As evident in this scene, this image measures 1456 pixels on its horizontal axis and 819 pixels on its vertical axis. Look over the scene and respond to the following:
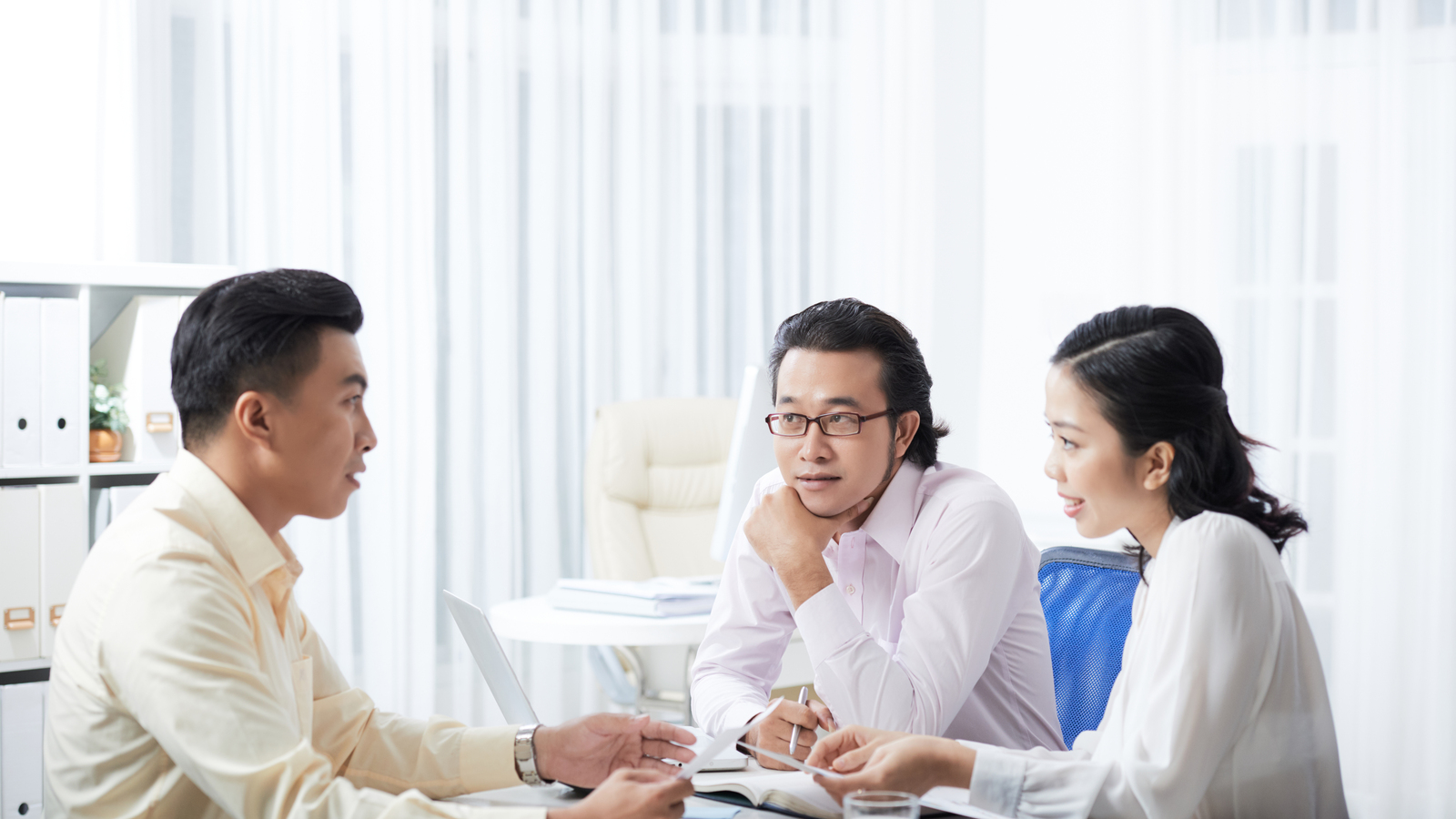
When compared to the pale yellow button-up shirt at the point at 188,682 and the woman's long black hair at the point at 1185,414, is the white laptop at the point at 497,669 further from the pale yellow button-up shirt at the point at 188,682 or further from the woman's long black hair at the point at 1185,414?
the woman's long black hair at the point at 1185,414

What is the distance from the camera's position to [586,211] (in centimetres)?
379

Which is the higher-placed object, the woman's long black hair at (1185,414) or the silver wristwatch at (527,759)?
the woman's long black hair at (1185,414)

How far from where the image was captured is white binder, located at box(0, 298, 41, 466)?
2.12 meters

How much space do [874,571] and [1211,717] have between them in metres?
0.69

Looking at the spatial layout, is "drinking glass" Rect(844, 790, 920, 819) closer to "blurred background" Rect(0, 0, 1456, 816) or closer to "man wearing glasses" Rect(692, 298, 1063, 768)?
"man wearing glasses" Rect(692, 298, 1063, 768)

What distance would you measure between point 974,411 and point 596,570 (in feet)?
5.44

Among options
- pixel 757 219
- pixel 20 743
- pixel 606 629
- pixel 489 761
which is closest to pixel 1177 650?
pixel 489 761

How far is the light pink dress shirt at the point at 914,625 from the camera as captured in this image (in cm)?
149

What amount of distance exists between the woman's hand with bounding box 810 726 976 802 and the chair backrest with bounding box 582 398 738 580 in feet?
6.89

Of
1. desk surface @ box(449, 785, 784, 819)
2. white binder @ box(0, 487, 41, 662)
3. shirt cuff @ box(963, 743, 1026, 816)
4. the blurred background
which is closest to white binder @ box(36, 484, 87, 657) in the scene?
white binder @ box(0, 487, 41, 662)

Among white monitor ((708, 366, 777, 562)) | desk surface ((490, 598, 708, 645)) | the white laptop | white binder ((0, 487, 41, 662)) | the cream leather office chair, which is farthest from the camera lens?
the cream leather office chair

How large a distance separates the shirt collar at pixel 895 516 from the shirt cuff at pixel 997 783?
1.78 ft

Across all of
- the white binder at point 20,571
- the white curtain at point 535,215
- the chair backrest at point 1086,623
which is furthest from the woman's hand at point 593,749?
the white curtain at point 535,215

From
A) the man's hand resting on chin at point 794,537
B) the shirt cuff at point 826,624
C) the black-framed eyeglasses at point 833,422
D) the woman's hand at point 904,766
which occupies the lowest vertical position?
the woman's hand at point 904,766
